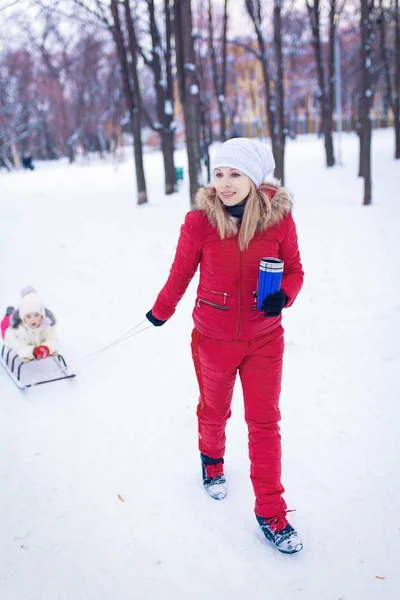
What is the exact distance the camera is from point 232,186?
255 centimetres

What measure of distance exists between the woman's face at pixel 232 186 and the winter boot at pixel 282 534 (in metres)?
1.77

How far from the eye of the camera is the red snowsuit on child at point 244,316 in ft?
8.50

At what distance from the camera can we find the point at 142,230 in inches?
404

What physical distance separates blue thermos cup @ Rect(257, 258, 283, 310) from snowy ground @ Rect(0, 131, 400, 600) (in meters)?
1.44

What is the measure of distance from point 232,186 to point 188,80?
7.84 metres

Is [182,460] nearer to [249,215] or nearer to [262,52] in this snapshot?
[249,215]

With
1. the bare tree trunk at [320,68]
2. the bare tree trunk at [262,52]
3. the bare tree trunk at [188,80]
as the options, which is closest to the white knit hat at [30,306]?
the bare tree trunk at [188,80]

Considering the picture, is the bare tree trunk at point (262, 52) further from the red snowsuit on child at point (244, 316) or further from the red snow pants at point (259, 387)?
the red snow pants at point (259, 387)

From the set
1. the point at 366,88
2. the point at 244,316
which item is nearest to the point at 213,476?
the point at 244,316

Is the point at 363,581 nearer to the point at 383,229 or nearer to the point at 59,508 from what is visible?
the point at 59,508

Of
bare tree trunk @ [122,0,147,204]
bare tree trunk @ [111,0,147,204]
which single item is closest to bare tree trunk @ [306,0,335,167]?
bare tree trunk @ [122,0,147,204]

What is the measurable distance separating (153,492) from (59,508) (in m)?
0.60

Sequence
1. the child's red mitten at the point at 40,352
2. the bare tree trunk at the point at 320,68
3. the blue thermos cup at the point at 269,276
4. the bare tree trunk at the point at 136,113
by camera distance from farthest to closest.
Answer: the bare tree trunk at the point at 320,68, the bare tree trunk at the point at 136,113, the child's red mitten at the point at 40,352, the blue thermos cup at the point at 269,276

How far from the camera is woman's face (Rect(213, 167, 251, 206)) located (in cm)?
255
